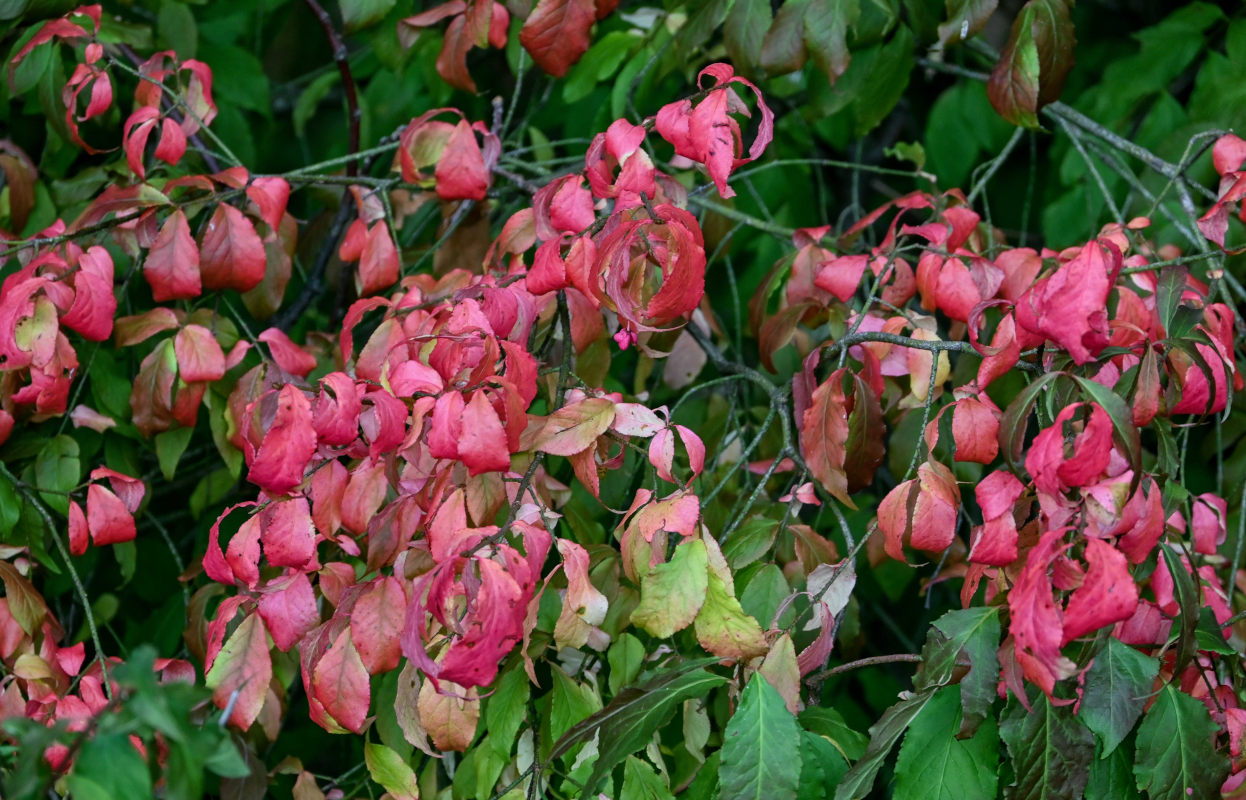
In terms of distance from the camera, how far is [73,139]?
1.23 m

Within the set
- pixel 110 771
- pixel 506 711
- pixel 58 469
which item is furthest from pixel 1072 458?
pixel 58 469

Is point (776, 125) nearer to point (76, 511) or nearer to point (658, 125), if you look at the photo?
point (658, 125)

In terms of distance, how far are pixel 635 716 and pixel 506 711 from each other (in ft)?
0.63

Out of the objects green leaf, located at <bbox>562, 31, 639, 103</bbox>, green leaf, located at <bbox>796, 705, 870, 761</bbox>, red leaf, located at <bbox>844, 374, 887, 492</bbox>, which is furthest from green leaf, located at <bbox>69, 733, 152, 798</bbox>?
green leaf, located at <bbox>562, 31, 639, 103</bbox>

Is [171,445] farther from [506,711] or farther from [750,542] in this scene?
[750,542]

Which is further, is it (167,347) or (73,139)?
(73,139)

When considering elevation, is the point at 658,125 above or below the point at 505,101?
above

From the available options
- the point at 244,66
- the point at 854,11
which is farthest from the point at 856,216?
the point at 244,66

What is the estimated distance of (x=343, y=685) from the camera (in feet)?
2.78

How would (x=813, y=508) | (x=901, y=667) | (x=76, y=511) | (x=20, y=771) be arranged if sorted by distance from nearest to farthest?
(x=20, y=771), (x=76, y=511), (x=813, y=508), (x=901, y=667)

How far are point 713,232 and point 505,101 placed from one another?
0.71m

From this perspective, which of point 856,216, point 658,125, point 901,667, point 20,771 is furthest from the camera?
point 901,667

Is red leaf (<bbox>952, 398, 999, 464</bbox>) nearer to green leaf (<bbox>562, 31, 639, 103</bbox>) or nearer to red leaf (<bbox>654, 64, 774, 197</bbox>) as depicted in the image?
red leaf (<bbox>654, 64, 774, 197</bbox>)

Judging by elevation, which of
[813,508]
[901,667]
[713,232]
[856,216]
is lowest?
[901,667]
